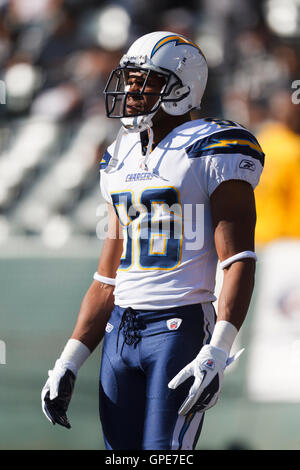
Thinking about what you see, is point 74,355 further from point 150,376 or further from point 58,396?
point 150,376

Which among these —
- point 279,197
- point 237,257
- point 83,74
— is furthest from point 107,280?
point 83,74

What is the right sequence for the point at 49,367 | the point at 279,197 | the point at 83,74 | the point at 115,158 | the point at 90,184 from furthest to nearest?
the point at 83,74 < the point at 90,184 < the point at 279,197 < the point at 49,367 < the point at 115,158

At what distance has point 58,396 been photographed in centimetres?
289

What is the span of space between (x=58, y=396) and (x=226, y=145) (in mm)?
1059

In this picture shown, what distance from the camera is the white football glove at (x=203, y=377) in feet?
8.13

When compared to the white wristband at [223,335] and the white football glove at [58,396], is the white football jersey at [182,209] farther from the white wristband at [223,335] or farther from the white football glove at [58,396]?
the white football glove at [58,396]


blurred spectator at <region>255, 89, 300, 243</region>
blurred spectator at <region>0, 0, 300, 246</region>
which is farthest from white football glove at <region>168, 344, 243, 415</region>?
blurred spectator at <region>0, 0, 300, 246</region>

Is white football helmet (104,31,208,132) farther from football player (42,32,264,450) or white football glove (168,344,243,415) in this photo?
white football glove (168,344,243,415)

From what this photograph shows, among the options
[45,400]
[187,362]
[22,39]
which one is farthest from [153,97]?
[22,39]

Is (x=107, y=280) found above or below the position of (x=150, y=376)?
above

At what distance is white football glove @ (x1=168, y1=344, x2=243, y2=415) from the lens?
248 cm

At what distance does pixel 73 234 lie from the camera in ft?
20.0

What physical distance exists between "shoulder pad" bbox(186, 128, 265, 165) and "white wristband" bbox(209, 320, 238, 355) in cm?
56
